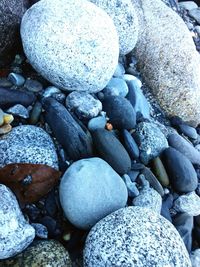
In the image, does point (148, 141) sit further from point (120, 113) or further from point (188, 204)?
point (188, 204)

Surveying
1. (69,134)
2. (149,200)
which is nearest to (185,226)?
(149,200)

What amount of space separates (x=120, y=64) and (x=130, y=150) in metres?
0.82

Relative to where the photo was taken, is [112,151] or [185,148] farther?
[185,148]

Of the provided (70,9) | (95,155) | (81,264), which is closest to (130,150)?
(95,155)

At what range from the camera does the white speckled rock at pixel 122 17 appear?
2982 mm

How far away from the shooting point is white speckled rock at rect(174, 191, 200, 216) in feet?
8.49

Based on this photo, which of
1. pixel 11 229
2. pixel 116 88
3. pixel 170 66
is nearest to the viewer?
pixel 11 229

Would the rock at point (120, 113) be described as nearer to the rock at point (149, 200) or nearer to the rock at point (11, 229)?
the rock at point (149, 200)

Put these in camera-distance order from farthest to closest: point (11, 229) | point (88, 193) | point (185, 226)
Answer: point (185, 226)
point (88, 193)
point (11, 229)

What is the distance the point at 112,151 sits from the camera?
2.39m

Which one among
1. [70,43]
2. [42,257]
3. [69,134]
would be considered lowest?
Result: [42,257]

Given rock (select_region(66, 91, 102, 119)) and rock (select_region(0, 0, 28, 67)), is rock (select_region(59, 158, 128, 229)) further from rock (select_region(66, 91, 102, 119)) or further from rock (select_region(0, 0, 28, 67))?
rock (select_region(0, 0, 28, 67))

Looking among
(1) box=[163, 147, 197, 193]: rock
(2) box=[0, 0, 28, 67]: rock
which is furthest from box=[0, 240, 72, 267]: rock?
(2) box=[0, 0, 28, 67]: rock

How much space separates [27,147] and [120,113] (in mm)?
631
